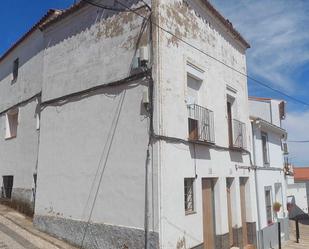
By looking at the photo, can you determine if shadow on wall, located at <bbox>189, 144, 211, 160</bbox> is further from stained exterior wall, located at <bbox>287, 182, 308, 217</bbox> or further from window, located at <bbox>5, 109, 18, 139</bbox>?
stained exterior wall, located at <bbox>287, 182, 308, 217</bbox>

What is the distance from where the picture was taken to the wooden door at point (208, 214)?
966 centimetres

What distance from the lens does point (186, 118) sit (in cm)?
891

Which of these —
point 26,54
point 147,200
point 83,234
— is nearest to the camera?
point 147,200

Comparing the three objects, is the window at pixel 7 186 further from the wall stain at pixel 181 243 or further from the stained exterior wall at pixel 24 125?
the wall stain at pixel 181 243

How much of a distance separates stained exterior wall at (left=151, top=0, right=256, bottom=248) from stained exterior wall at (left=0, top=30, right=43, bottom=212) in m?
5.37

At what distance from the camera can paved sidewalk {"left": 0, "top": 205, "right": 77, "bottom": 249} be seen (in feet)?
29.6

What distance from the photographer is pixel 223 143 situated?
10.9 m

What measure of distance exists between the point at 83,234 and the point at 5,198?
6071 mm

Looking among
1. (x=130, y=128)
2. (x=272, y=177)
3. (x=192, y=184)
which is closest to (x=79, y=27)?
(x=130, y=128)

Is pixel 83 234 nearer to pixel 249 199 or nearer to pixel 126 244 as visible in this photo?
pixel 126 244

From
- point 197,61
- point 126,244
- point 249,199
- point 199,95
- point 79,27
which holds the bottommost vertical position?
point 126,244

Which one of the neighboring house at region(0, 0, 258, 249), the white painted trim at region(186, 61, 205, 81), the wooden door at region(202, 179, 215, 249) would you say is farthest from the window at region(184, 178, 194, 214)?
the white painted trim at region(186, 61, 205, 81)

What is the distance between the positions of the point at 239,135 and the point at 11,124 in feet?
29.6

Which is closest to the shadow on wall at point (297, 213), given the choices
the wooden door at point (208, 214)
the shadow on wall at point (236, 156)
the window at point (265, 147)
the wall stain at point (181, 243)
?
the window at point (265, 147)
